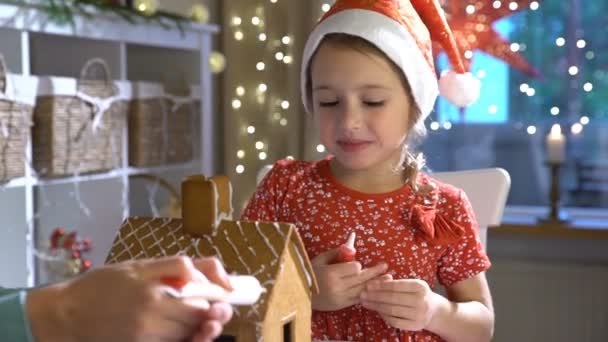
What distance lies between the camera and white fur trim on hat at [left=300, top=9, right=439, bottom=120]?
1097 mm

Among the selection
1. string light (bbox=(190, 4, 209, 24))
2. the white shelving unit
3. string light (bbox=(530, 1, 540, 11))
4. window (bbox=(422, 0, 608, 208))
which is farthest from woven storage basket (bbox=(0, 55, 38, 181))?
string light (bbox=(530, 1, 540, 11))

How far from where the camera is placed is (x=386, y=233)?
3.86 ft

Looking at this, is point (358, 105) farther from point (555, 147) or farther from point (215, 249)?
point (555, 147)

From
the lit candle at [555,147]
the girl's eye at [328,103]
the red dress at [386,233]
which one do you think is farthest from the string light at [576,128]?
the girl's eye at [328,103]

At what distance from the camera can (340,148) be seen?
1.10 m

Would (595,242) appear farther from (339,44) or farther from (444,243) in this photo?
(339,44)

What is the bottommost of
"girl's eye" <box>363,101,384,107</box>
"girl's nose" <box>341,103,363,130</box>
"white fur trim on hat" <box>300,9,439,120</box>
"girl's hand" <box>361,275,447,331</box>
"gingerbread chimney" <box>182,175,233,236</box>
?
"girl's hand" <box>361,275,447,331</box>

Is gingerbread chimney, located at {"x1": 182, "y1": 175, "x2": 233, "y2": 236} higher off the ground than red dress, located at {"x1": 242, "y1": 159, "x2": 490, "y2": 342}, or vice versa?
gingerbread chimney, located at {"x1": 182, "y1": 175, "x2": 233, "y2": 236}

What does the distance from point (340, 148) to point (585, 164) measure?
1716 mm

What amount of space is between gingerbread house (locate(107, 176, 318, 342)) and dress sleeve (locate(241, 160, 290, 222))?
0.42 meters

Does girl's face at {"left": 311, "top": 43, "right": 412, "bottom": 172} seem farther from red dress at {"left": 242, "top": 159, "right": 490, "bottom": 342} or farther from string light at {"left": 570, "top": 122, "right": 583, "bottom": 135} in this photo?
string light at {"left": 570, "top": 122, "right": 583, "bottom": 135}

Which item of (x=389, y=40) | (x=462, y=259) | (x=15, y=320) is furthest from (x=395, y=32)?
(x=15, y=320)

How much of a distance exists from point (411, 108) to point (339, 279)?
32cm

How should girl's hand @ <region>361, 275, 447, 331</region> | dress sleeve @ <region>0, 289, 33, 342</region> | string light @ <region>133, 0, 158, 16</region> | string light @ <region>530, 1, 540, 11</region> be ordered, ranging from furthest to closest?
1. string light @ <region>530, 1, 540, 11</region>
2. string light @ <region>133, 0, 158, 16</region>
3. girl's hand @ <region>361, 275, 447, 331</region>
4. dress sleeve @ <region>0, 289, 33, 342</region>
